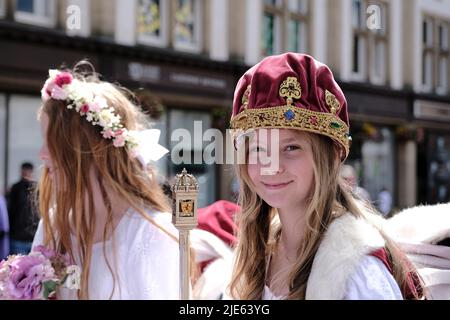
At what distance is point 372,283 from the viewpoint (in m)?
0.85

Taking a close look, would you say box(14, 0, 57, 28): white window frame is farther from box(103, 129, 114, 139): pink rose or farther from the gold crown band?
the gold crown band

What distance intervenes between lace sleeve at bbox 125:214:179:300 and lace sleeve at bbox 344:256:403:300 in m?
0.57

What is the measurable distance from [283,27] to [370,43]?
3.04m

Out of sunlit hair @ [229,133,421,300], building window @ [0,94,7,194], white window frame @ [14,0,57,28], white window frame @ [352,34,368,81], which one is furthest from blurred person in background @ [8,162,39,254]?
sunlit hair @ [229,133,421,300]

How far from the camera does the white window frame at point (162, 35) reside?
21.7 ft

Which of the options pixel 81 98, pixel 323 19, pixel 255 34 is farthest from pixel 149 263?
pixel 255 34

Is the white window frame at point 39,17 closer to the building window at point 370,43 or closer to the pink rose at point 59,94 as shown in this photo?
the building window at point 370,43

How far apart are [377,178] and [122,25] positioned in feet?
10.8

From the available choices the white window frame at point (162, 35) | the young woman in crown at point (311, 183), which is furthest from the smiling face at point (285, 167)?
the white window frame at point (162, 35)

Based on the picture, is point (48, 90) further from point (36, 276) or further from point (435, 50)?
point (435, 50)

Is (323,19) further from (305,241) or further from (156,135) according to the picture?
(305,241)

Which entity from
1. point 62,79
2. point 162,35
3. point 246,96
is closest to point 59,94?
point 62,79

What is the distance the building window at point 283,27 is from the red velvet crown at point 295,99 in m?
4.61

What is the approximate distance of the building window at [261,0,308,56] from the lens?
5.65m
